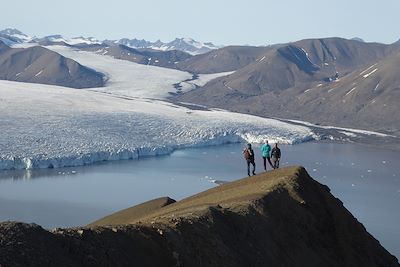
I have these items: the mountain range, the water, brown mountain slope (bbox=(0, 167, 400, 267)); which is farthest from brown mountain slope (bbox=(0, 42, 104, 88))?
brown mountain slope (bbox=(0, 167, 400, 267))

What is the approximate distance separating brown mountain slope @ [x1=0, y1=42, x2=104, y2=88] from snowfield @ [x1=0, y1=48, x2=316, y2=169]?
56.7 m

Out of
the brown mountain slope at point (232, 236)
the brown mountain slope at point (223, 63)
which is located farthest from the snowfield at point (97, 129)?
the brown mountain slope at point (223, 63)

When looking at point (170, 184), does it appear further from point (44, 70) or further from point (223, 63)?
point (223, 63)

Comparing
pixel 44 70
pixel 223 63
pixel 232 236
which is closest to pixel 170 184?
pixel 232 236

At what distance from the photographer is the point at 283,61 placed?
161m

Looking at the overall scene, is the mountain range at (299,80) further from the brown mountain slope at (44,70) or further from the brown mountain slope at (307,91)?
the brown mountain slope at (44,70)

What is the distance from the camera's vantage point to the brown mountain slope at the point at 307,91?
10775 cm

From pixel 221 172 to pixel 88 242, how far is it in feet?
129

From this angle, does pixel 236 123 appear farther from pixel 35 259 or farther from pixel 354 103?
pixel 35 259

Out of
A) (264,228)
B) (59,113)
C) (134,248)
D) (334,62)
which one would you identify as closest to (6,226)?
(134,248)

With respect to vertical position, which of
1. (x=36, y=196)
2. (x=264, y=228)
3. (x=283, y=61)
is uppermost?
(x=283, y=61)

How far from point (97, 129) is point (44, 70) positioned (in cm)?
9384

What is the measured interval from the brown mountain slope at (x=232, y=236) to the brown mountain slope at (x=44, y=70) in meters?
123

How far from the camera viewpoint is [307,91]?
128 m
